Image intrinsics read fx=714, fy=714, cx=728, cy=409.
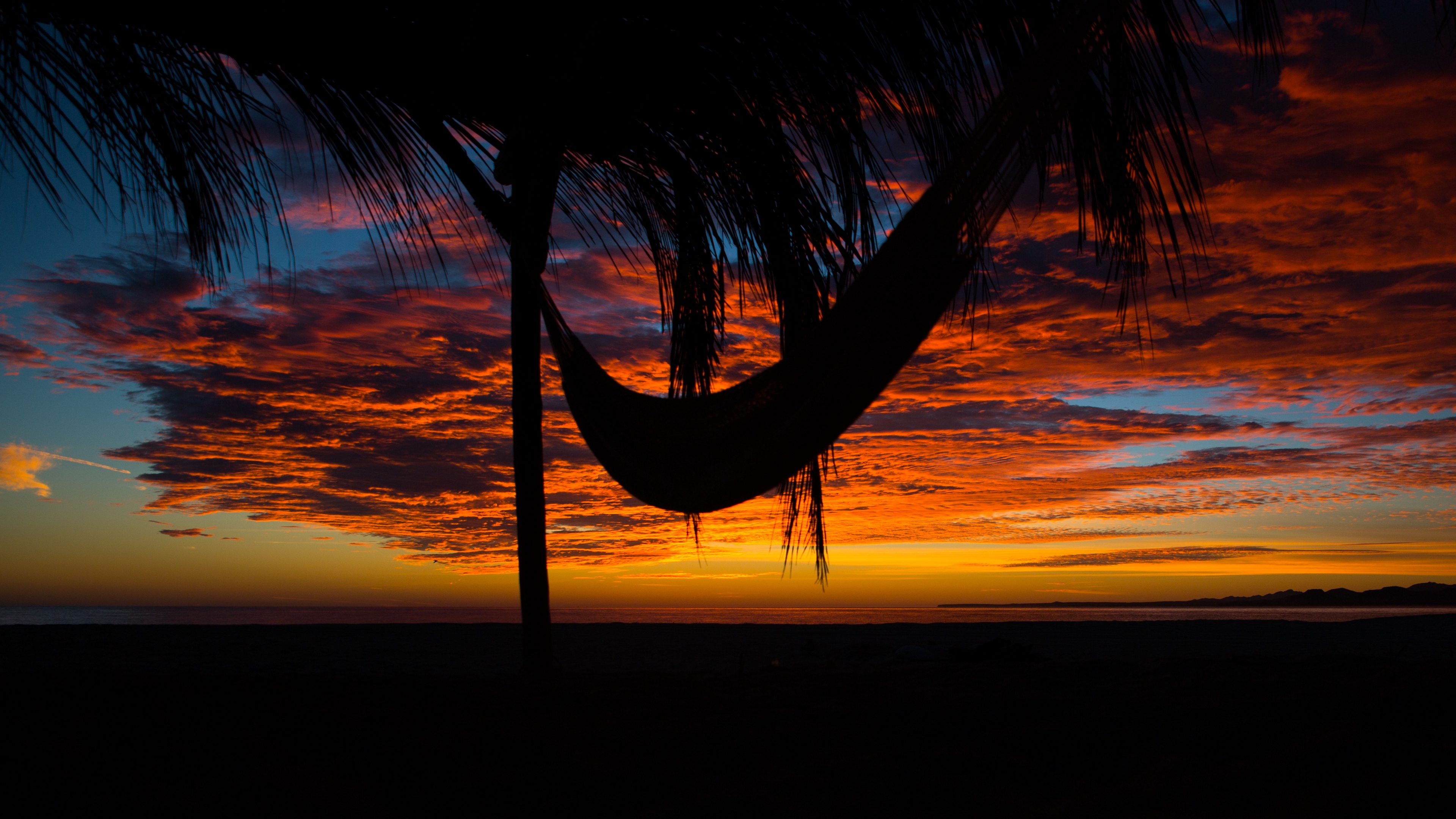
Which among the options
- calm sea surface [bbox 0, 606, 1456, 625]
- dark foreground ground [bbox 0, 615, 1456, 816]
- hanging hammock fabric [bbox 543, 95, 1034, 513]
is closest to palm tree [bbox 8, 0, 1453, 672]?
hanging hammock fabric [bbox 543, 95, 1034, 513]

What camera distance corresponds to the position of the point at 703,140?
11.3 feet

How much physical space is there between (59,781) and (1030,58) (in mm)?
2456

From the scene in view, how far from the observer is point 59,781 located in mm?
1225

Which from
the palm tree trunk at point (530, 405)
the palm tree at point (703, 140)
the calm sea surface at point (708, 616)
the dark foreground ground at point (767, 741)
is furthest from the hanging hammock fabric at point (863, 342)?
the calm sea surface at point (708, 616)

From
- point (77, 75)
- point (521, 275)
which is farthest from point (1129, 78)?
point (77, 75)

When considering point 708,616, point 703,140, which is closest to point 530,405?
point 703,140

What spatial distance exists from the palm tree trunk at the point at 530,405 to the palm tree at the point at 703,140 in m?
0.01

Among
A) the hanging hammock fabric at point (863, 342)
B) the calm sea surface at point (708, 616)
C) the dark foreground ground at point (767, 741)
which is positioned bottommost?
the calm sea surface at point (708, 616)

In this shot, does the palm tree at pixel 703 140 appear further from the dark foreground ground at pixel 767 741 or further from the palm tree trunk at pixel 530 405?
the dark foreground ground at pixel 767 741

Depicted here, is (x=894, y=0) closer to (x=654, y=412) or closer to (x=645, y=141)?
(x=645, y=141)

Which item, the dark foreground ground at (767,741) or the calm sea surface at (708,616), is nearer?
the dark foreground ground at (767,741)

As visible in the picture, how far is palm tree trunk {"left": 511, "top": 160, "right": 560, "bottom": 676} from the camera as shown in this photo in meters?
2.98

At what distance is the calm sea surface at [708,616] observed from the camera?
12398 mm

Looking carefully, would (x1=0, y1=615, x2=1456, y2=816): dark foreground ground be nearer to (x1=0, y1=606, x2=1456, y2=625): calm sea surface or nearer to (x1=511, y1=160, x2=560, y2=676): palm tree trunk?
(x1=511, y1=160, x2=560, y2=676): palm tree trunk
